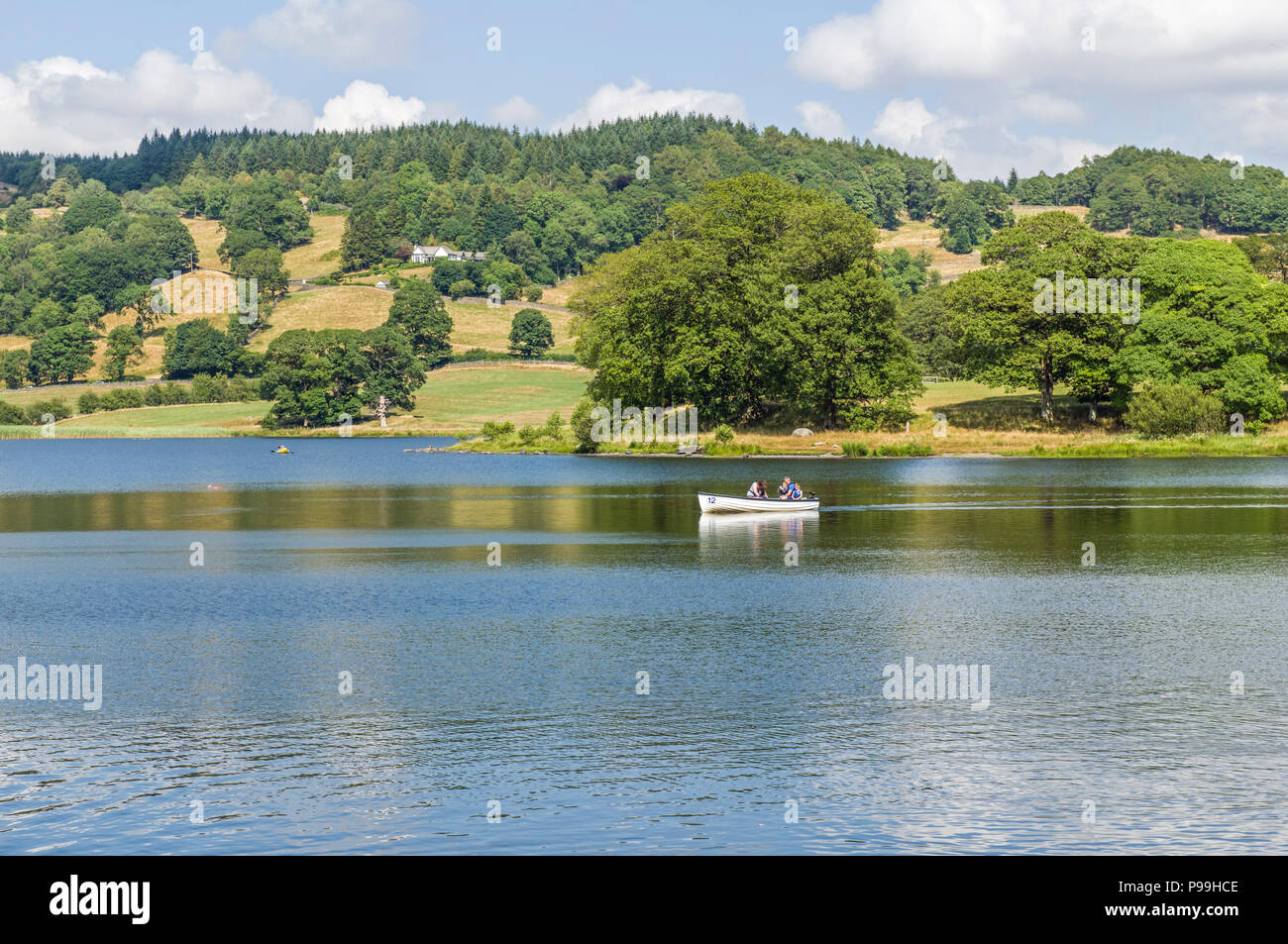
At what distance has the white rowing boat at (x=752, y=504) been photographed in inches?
3182

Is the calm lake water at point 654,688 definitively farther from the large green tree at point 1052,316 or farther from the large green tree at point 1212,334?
the large green tree at point 1052,316

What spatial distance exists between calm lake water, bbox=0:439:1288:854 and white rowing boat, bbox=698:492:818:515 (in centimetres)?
579

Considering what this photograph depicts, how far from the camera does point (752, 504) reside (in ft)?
266

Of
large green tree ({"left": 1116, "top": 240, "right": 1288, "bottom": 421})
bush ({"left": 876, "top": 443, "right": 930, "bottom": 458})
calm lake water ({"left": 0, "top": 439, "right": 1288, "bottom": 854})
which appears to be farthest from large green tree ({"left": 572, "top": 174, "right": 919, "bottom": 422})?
calm lake water ({"left": 0, "top": 439, "right": 1288, "bottom": 854})

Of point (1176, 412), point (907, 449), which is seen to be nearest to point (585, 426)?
point (907, 449)

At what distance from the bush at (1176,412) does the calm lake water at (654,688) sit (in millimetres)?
54943

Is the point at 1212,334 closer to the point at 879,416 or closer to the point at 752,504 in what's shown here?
the point at 879,416

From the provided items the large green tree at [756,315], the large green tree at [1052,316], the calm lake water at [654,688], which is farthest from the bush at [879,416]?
the calm lake water at [654,688]

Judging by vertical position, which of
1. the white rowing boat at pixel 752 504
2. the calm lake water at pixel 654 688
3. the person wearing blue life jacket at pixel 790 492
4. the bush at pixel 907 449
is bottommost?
the calm lake water at pixel 654 688

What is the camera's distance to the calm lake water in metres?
22.5

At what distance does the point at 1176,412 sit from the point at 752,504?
6582cm

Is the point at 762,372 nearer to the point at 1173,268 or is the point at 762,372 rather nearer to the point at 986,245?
the point at 986,245

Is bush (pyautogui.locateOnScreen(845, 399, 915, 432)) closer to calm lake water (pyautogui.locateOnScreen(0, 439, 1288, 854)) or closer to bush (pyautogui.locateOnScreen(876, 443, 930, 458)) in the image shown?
bush (pyautogui.locateOnScreen(876, 443, 930, 458))
